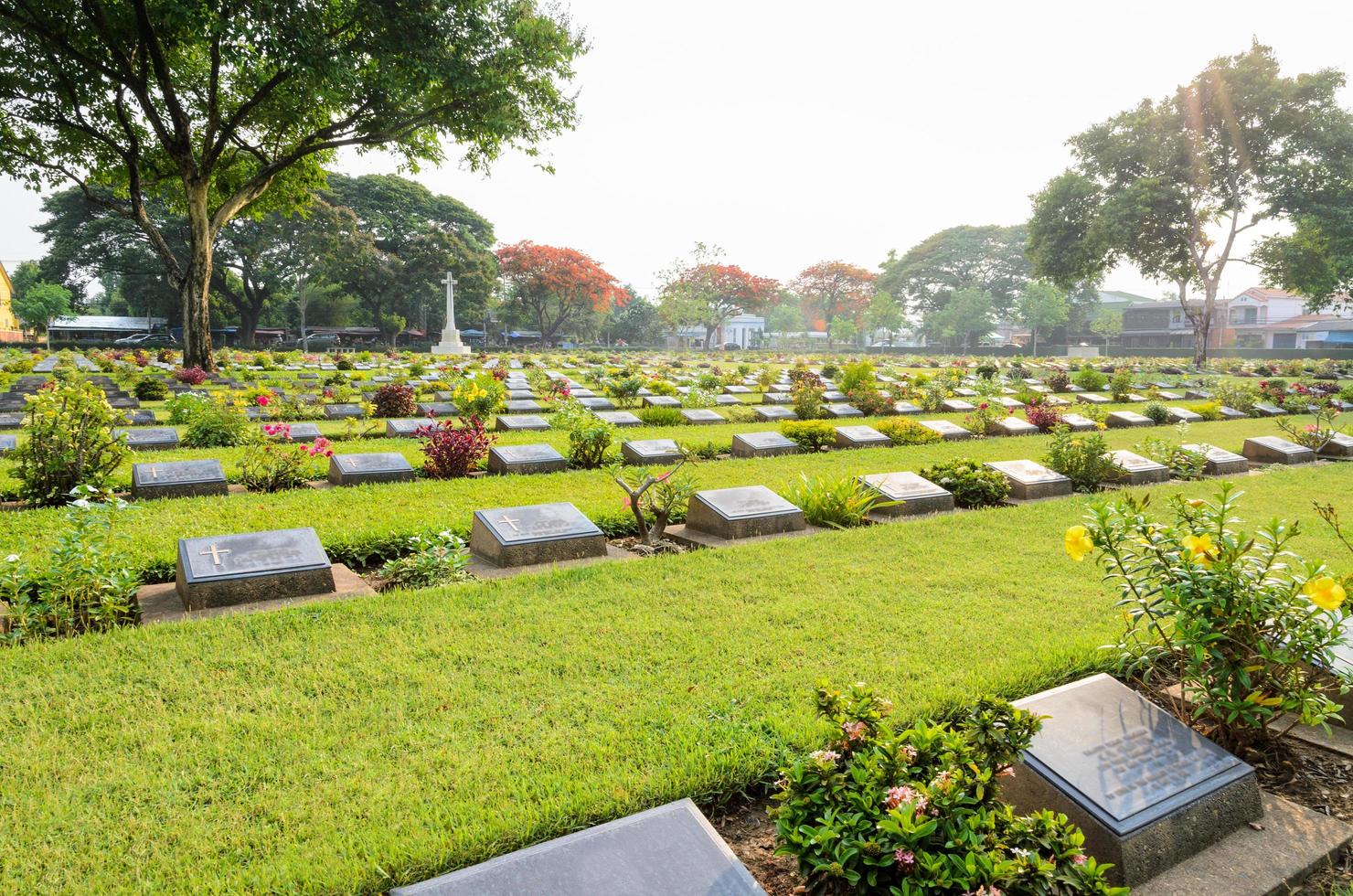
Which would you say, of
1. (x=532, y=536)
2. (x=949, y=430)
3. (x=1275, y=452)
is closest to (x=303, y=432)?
(x=532, y=536)

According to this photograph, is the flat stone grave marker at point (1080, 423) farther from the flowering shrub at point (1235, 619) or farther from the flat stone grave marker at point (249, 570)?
the flat stone grave marker at point (249, 570)

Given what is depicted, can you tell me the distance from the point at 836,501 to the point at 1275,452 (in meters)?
7.24

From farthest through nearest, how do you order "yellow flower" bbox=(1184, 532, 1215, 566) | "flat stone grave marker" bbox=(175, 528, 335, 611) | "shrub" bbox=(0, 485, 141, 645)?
1. "flat stone grave marker" bbox=(175, 528, 335, 611)
2. "shrub" bbox=(0, 485, 141, 645)
3. "yellow flower" bbox=(1184, 532, 1215, 566)

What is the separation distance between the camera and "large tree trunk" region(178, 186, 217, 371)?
52.1ft

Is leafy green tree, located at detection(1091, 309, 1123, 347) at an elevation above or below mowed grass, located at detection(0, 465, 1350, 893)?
above

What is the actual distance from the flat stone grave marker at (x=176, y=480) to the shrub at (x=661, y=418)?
6.58 m

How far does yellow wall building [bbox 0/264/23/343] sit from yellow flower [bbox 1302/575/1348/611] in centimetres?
5474

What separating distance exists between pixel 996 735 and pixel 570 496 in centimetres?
497

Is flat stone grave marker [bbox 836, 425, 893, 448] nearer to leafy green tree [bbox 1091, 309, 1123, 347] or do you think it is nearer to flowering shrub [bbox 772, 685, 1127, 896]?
flowering shrub [bbox 772, 685, 1127, 896]

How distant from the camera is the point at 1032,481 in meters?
7.01

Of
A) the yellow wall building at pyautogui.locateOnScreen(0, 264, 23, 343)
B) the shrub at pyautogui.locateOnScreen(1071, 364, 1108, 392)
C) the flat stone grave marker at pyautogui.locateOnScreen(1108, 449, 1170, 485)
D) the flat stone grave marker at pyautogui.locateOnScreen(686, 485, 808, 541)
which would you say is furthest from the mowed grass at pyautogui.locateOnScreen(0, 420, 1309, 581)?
the yellow wall building at pyautogui.locateOnScreen(0, 264, 23, 343)

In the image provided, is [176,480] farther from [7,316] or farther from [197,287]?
[7,316]

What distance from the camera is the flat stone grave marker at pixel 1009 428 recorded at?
1167 cm

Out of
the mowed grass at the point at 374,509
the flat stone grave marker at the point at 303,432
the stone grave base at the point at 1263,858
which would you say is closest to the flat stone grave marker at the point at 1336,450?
the mowed grass at the point at 374,509
